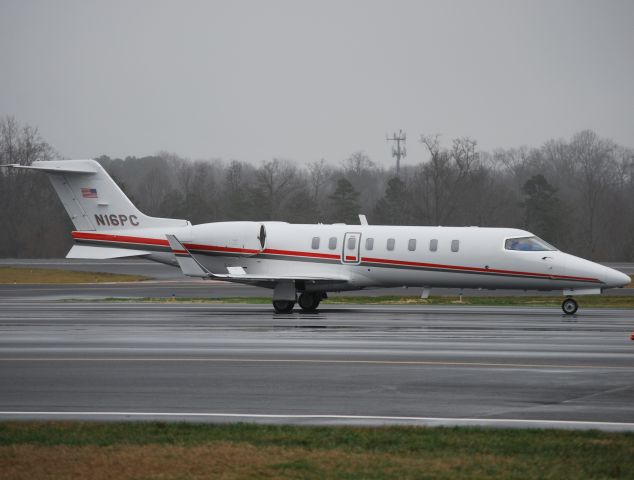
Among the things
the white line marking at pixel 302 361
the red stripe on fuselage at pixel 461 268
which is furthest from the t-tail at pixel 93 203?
the white line marking at pixel 302 361

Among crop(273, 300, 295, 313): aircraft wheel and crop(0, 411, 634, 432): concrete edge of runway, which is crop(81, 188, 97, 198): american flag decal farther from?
crop(0, 411, 634, 432): concrete edge of runway

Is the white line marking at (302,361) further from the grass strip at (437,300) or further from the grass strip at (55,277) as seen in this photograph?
the grass strip at (55,277)

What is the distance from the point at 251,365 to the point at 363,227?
14.8 m

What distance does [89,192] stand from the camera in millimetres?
31719

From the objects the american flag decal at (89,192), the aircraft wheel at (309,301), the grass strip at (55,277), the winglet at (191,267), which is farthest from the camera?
the grass strip at (55,277)

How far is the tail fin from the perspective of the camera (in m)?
31.5

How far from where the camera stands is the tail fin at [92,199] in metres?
31.5

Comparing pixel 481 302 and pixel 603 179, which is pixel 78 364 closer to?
pixel 481 302

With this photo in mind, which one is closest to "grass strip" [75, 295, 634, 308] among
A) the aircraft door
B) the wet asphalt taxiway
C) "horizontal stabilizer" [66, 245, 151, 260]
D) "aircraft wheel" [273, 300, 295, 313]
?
"horizontal stabilizer" [66, 245, 151, 260]

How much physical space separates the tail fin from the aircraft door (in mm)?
5623

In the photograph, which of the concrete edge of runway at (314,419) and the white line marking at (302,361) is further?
the white line marking at (302,361)

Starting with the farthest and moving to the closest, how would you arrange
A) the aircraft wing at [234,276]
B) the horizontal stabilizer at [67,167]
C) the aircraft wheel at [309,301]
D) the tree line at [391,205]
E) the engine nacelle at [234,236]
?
the tree line at [391,205] → the horizontal stabilizer at [67,167] → the engine nacelle at [234,236] → the aircraft wheel at [309,301] → the aircraft wing at [234,276]

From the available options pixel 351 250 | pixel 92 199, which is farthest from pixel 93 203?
pixel 351 250

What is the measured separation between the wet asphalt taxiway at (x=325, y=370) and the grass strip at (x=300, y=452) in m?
0.79
